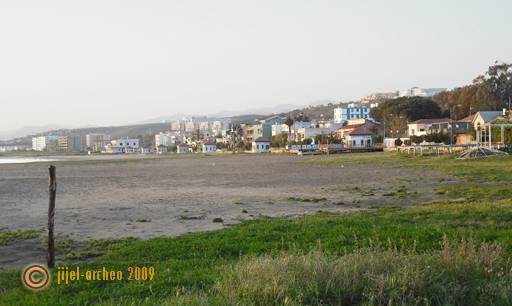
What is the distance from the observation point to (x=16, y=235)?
46.0ft

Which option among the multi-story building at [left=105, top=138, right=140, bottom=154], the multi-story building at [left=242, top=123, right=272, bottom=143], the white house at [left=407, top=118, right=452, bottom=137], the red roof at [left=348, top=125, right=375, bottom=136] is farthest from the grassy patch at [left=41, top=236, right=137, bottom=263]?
the multi-story building at [left=105, top=138, right=140, bottom=154]

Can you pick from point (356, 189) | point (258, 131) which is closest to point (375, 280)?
point (356, 189)

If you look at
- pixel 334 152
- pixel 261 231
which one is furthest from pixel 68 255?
pixel 334 152

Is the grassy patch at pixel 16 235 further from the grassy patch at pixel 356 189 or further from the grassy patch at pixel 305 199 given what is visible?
the grassy patch at pixel 356 189

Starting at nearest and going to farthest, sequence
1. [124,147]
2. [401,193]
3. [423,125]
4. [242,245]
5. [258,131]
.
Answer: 1. [242,245]
2. [401,193]
3. [423,125]
4. [258,131]
5. [124,147]

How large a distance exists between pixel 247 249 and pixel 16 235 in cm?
790

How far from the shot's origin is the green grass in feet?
20.8

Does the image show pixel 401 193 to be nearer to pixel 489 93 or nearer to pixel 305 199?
pixel 305 199

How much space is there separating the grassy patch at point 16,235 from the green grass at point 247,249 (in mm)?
3737

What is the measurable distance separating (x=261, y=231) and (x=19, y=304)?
598 cm

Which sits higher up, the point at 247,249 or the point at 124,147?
the point at 124,147

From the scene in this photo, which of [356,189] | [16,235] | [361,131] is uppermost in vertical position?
[361,131]

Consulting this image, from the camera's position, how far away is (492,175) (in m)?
27.8

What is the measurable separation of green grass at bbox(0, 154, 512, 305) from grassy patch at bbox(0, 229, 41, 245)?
3.74 m
